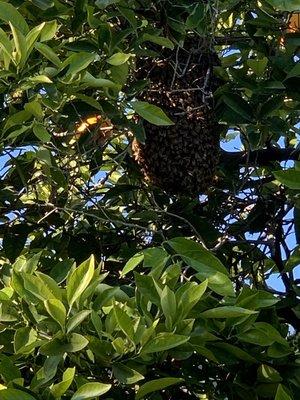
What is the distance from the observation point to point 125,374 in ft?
4.40

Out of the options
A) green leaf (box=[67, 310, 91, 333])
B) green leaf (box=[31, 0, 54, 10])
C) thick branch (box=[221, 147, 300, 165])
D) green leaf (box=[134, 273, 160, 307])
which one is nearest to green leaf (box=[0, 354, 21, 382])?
green leaf (box=[67, 310, 91, 333])

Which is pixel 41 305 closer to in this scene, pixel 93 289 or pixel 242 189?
pixel 93 289

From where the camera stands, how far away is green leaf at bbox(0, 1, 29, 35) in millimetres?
1578

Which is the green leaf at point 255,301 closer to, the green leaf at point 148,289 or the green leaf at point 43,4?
the green leaf at point 148,289

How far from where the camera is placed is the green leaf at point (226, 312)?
143 cm

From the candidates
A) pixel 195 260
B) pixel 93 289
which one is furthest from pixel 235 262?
pixel 93 289

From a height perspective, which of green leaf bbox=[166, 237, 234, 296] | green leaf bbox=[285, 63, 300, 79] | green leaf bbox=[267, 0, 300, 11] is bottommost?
green leaf bbox=[166, 237, 234, 296]

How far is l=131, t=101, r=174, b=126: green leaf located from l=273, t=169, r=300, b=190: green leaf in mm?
261

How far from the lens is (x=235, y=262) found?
7.50ft

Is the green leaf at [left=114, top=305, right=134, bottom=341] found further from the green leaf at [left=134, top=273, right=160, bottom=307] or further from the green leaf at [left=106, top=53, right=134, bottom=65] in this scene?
the green leaf at [left=106, top=53, right=134, bottom=65]

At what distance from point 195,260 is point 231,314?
0.51 ft

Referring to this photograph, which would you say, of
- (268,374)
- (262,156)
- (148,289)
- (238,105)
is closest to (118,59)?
(238,105)

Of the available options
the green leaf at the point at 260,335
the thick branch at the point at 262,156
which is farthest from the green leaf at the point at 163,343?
the thick branch at the point at 262,156

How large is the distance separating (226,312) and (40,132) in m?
0.43
